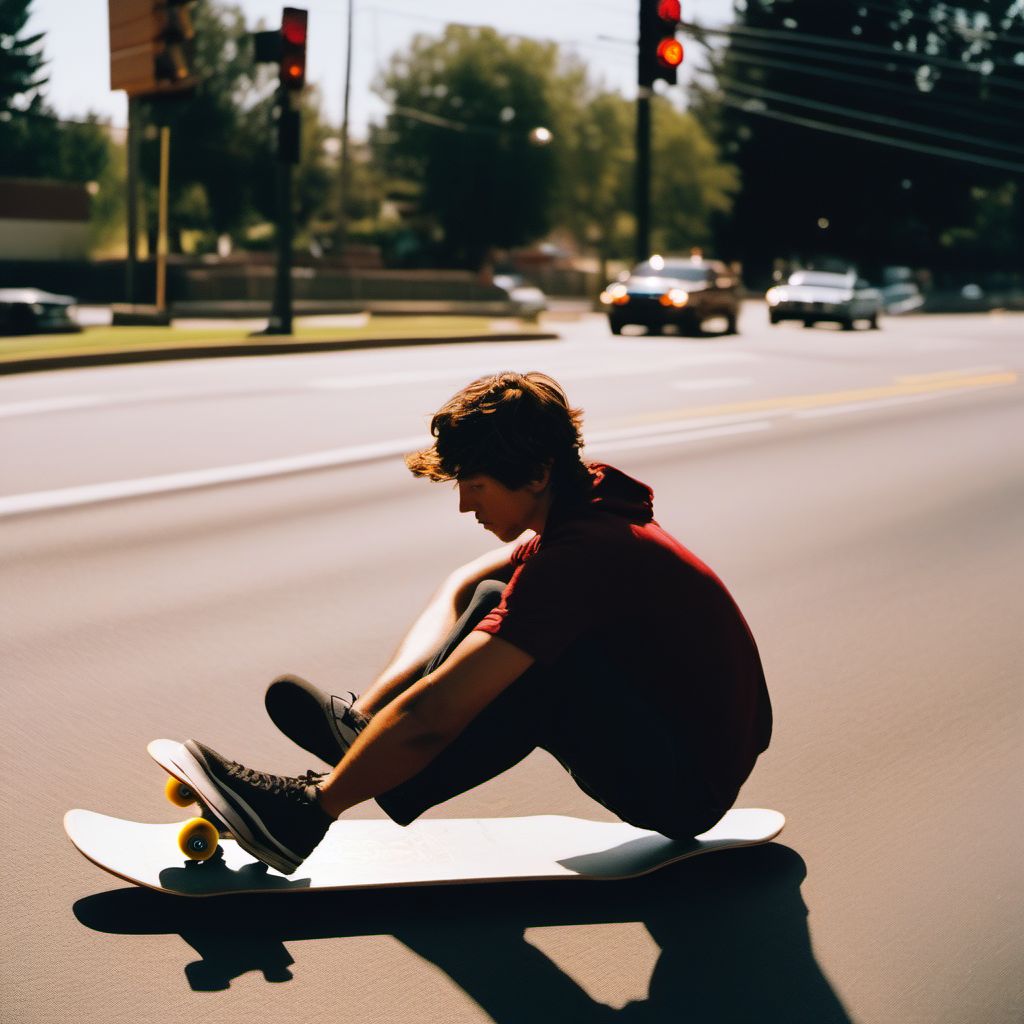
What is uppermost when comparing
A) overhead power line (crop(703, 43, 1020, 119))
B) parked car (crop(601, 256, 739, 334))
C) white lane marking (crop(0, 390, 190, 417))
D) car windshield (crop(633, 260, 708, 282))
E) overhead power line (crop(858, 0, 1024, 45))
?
overhead power line (crop(858, 0, 1024, 45))

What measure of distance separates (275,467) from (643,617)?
745cm

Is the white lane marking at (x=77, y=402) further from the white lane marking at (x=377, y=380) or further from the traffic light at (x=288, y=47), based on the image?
the traffic light at (x=288, y=47)

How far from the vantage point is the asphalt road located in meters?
3.04

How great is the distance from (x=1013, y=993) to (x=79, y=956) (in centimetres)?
194

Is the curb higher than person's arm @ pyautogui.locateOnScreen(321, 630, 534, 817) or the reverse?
higher

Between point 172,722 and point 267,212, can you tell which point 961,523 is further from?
point 267,212

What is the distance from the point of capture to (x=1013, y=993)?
303 cm

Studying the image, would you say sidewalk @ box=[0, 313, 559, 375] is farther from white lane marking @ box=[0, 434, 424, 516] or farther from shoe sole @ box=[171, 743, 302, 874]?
shoe sole @ box=[171, 743, 302, 874]

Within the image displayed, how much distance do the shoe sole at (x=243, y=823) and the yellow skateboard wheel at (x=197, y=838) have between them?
133mm

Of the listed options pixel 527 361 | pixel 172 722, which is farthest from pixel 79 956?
pixel 527 361

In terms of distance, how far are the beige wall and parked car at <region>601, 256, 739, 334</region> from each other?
38.2 m

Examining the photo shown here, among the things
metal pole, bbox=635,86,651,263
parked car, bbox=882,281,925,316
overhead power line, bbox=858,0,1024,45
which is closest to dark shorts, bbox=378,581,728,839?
metal pole, bbox=635,86,651,263

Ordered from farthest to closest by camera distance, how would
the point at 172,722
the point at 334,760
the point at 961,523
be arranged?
the point at 961,523 → the point at 172,722 → the point at 334,760

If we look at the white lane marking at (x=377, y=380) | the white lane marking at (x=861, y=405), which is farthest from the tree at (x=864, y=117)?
the white lane marking at (x=861, y=405)
